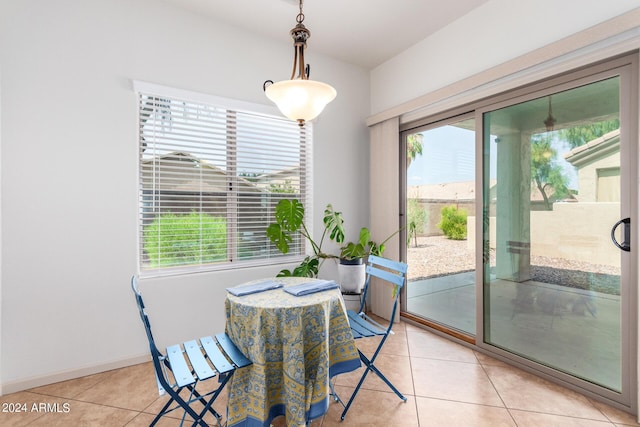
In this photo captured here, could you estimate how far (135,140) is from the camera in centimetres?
250

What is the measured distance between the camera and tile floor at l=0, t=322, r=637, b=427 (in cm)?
183

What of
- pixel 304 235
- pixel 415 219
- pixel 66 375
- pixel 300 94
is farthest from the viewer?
pixel 415 219

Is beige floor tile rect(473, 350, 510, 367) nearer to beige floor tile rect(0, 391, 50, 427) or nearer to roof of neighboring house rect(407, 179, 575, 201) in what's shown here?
roof of neighboring house rect(407, 179, 575, 201)

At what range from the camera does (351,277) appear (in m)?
3.03

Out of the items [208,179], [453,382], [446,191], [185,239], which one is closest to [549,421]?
[453,382]

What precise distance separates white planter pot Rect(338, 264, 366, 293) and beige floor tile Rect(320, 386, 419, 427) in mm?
1033

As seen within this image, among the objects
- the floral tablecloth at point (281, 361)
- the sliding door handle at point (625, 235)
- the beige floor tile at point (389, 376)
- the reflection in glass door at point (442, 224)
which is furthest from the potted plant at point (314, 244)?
the sliding door handle at point (625, 235)

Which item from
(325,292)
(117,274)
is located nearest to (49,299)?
(117,274)

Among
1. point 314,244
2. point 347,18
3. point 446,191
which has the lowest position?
point 314,244

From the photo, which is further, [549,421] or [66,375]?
[66,375]

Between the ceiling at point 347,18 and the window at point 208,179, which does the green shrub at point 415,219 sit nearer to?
the window at point 208,179

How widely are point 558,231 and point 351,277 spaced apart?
65.2 inches

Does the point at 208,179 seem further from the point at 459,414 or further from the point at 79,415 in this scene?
the point at 459,414

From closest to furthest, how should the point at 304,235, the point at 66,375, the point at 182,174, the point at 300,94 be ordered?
the point at 300,94
the point at 66,375
the point at 182,174
the point at 304,235
